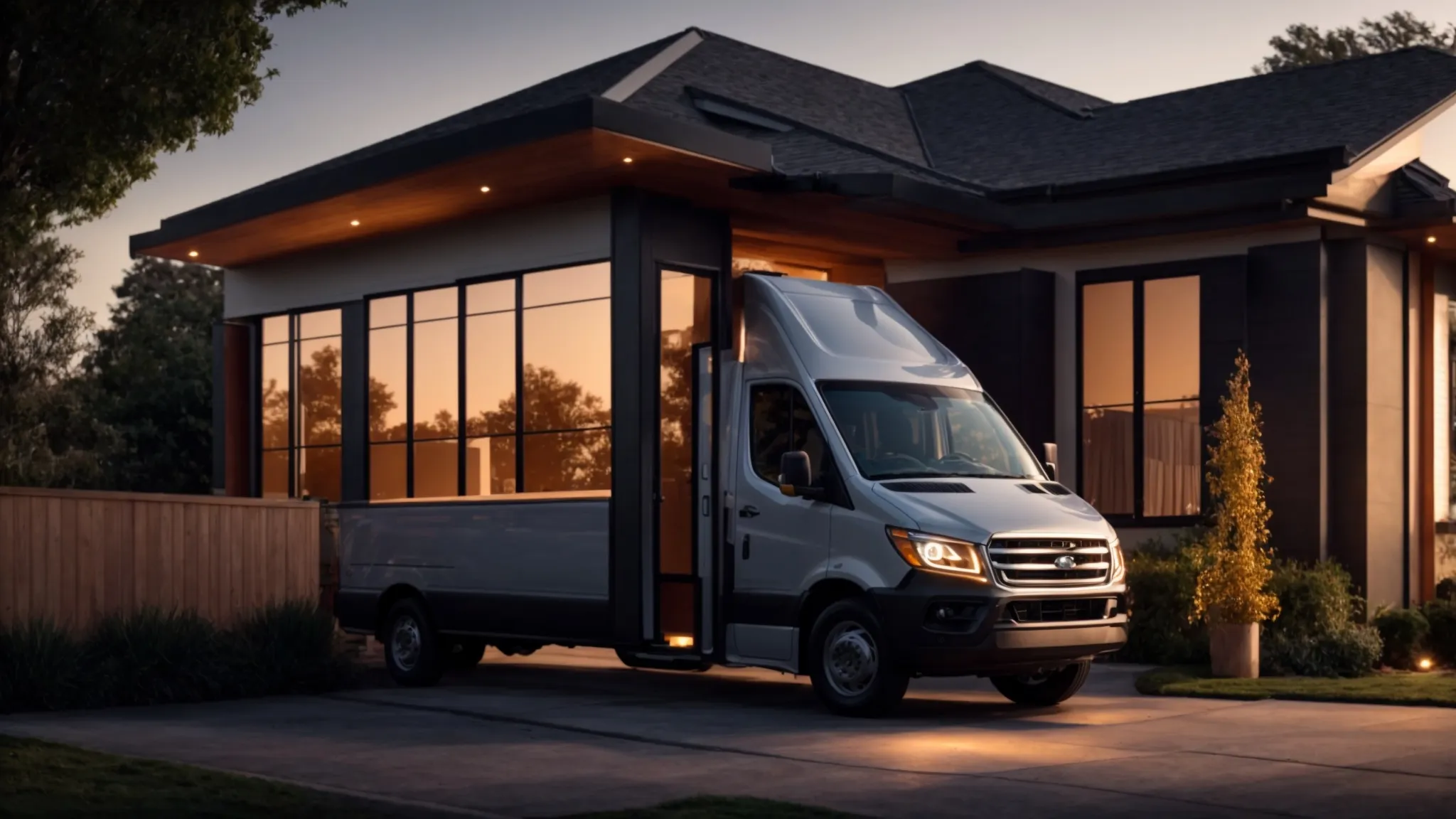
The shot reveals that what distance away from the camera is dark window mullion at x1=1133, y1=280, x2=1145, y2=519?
1934 centimetres

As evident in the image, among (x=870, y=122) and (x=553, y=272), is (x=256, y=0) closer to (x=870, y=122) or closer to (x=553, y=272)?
(x=553, y=272)

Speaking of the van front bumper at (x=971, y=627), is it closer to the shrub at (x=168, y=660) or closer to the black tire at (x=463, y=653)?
the black tire at (x=463, y=653)

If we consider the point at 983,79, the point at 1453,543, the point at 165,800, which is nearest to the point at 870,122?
the point at 983,79

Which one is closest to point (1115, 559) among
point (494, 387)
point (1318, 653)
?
point (1318, 653)

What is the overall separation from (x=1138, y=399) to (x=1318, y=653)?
4.01m

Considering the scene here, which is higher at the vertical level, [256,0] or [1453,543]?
[256,0]

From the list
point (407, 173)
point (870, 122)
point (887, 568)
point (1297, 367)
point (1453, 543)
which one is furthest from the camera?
point (870, 122)

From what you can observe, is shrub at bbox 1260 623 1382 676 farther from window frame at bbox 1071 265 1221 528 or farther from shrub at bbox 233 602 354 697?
shrub at bbox 233 602 354 697

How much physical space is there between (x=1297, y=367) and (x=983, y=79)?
8.63 metres

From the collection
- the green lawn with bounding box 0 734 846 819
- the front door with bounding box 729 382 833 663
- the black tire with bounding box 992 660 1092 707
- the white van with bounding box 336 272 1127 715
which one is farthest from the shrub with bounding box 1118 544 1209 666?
the green lawn with bounding box 0 734 846 819

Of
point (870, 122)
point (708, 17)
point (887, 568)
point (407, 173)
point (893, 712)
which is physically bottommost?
point (893, 712)

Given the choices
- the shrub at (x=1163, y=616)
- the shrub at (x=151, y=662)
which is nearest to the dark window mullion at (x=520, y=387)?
the shrub at (x=151, y=662)

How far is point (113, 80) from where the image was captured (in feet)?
44.4

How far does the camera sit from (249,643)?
15320 millimetres
